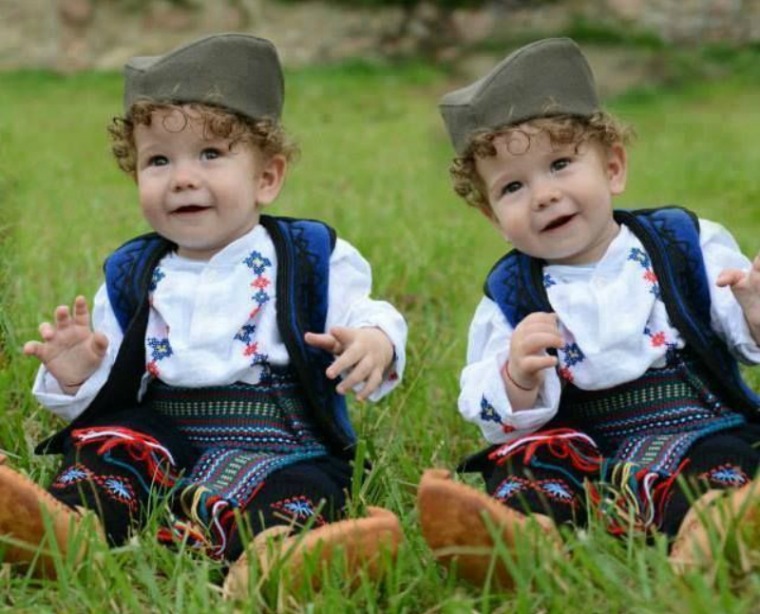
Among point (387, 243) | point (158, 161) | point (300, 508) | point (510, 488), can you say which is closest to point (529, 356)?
point (510, 488)

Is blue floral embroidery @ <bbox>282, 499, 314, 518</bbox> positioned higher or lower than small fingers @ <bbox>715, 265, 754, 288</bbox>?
lower

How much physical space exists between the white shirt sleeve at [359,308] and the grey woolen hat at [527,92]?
0.34 meters

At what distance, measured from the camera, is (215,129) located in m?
2.62

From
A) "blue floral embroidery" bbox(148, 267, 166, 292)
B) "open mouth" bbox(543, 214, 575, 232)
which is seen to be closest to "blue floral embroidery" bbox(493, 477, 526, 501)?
"open mouth" bbox(543, 214, 575, 232)

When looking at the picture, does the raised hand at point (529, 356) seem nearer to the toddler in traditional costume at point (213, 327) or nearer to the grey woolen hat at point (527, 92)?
the toddler in traditional costume at point (213, 327)

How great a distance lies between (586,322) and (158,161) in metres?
0.90

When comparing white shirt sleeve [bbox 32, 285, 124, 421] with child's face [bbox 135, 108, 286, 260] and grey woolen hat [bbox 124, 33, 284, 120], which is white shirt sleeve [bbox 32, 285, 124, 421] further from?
grey woolen hat [bbox 124, 33, 284, 120]

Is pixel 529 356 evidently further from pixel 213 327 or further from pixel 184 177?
pixel 184 177

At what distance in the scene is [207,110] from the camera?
263 centimetres

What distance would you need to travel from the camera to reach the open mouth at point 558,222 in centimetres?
254

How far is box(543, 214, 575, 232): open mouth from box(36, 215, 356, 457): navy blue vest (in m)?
0.45

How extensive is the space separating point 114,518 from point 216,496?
0.62 feet

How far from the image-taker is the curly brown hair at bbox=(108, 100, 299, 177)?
8.62ft

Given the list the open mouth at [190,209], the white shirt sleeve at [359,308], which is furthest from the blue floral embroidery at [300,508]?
the open mouth at [190,209]
